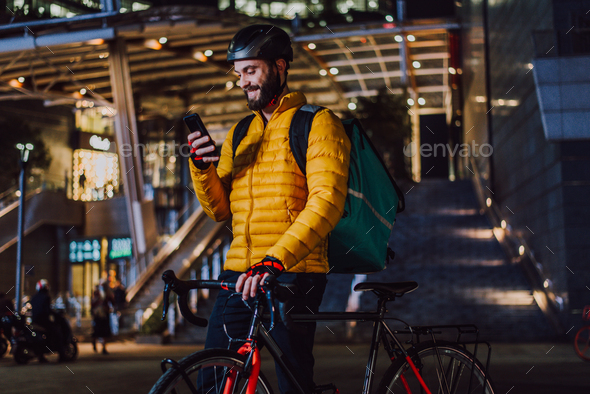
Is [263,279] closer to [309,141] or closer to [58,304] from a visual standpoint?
[309,141]

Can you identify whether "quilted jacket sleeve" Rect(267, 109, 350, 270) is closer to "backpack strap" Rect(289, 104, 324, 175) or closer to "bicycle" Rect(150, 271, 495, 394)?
"backpack strap" Rect(289, 104, 324, 175)

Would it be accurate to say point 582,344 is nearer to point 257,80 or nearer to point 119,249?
point 257,80

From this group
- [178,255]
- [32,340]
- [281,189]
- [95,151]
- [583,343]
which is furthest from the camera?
[95,151]

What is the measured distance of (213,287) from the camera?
2.76m

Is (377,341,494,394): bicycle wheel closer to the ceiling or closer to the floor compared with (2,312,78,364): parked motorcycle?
closer to the ceiling

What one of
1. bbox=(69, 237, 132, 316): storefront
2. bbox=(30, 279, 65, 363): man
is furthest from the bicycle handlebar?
bbox=(69, 237, 132, 316): storefront

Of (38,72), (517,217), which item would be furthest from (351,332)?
(38,72)

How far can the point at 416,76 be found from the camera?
44250 millimetres

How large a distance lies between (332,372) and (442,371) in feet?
18.0

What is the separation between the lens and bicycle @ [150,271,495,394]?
8.29ft

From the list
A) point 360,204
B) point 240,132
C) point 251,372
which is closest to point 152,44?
point 240,132

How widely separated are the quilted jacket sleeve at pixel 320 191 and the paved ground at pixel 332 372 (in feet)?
15.1

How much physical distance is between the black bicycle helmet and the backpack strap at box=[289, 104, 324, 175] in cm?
29

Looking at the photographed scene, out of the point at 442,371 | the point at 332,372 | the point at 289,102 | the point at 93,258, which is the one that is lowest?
the point at 93,258
